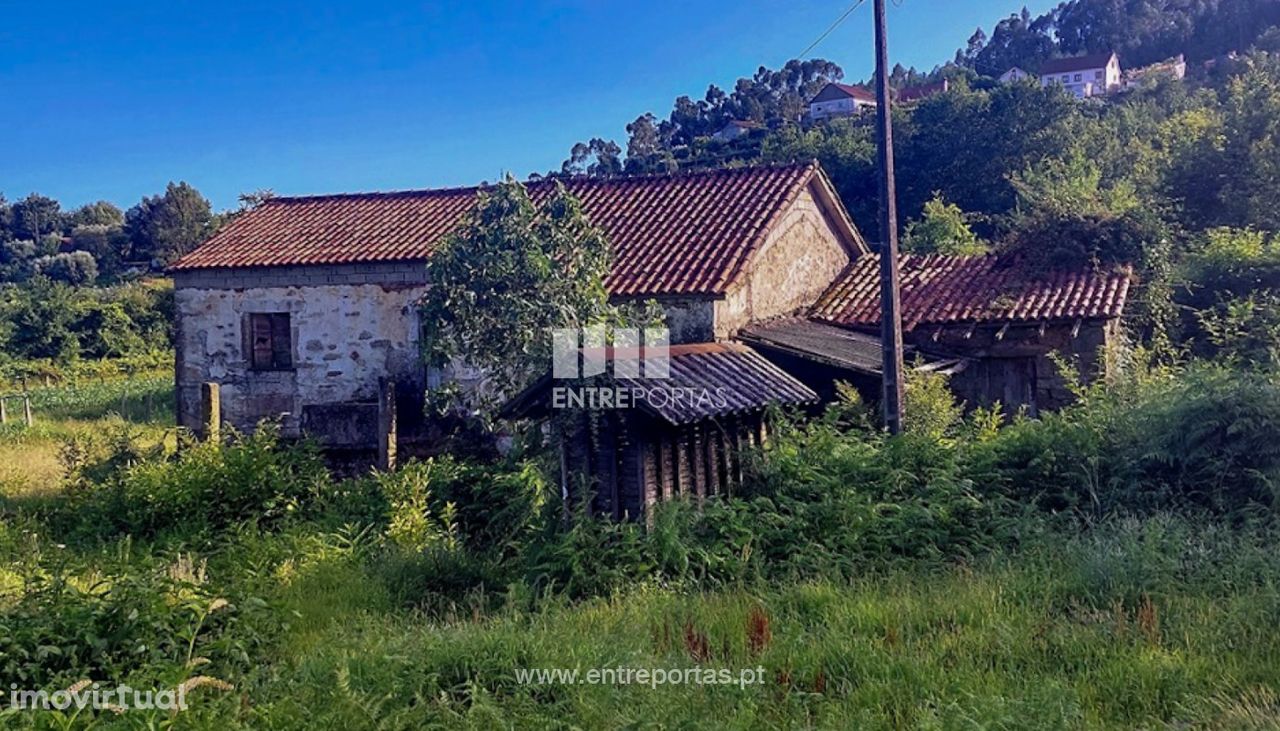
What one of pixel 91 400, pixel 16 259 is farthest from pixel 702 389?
pixel 16 259

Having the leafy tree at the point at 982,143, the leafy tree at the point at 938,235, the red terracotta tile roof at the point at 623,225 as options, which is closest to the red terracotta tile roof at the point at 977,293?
the red terracotta tile roof at the point at 623,225

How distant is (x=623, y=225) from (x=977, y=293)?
6090 mm

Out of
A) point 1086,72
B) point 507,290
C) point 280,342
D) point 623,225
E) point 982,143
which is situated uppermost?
point 1086,72

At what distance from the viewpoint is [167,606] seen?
5230 millimetres

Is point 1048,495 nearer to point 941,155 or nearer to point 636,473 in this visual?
point 636,473

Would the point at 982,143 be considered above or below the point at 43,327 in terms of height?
above

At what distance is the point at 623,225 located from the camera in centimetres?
1580

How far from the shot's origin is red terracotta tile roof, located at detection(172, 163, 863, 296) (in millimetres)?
13836

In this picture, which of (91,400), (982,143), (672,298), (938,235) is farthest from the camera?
(982,143)

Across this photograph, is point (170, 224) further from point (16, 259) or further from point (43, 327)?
point (43, 327)

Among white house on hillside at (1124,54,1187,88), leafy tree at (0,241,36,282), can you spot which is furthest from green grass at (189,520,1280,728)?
white house on hillside at (1124,54,1187,88)

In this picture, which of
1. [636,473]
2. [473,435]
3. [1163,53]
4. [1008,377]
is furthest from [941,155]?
[1163,53]

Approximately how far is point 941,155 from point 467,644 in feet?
98.8

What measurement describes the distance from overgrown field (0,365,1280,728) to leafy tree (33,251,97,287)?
129 ft
